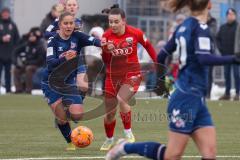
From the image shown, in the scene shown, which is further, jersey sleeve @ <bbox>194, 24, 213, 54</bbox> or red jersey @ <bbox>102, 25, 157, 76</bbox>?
red jersey @ <bbox>102, 25, 157, 76</bbox>

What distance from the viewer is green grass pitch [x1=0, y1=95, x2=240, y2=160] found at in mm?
12203

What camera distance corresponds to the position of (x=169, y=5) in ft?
28.7

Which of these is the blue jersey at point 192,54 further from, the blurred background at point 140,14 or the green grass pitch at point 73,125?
the blurred background at point 140,14

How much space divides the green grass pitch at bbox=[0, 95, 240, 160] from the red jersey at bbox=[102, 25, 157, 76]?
3.68 ft

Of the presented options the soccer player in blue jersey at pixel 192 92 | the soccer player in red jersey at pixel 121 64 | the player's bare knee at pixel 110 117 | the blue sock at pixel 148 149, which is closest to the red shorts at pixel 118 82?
the soccer player in red jersey at pixel 121 64

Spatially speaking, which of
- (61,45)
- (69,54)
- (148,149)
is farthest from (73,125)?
(148,149)

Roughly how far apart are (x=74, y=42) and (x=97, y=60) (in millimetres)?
9532

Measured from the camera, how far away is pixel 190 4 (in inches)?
341

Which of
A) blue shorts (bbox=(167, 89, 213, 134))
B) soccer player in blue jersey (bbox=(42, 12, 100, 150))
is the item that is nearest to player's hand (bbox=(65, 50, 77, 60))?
soccer player in blue jersey (bbox=(42, 12, 100, 150))

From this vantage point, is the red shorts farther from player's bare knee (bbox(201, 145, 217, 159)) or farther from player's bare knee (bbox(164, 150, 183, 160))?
player's bare knee (bbox(201, 145, 217, 159))

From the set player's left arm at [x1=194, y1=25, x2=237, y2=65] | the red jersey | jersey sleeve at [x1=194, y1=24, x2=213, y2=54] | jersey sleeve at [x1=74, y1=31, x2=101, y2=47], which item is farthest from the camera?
the red jersey

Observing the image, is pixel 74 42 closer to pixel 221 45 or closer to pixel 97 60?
pixel 97 60

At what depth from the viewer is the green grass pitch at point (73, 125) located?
1220 cm

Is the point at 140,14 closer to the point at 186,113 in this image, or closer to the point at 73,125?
the point at 73,125
